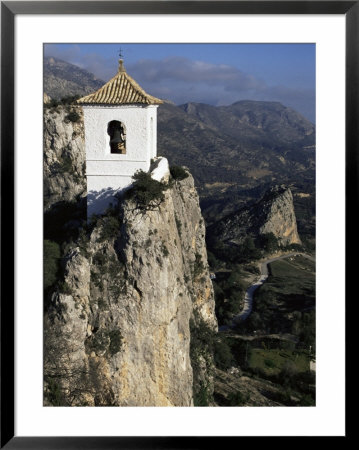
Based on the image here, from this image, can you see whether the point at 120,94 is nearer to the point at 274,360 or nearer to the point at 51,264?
the point at 51,264

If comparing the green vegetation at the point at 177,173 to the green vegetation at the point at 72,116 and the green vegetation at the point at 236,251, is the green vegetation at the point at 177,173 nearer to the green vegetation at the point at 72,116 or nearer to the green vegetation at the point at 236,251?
the green vegetation at the point at 72,116

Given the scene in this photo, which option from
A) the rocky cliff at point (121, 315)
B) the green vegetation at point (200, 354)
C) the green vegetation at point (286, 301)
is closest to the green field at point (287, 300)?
the green vegetation at point (286, 301)

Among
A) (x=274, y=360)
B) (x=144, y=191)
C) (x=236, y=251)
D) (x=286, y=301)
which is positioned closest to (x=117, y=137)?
(x=144, y=191)

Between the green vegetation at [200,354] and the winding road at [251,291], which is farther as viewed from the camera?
the winding road at [251,291]

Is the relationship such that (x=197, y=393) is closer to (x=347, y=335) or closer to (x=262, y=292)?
(x=347, y=335)

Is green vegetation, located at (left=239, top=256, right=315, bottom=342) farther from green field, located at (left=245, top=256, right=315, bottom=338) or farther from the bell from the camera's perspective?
the bell

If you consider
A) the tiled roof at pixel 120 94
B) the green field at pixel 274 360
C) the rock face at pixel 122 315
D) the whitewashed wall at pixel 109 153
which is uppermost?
the tiled roof at pixel 120 94

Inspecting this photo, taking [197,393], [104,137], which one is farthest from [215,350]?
Answer: [104,137]
